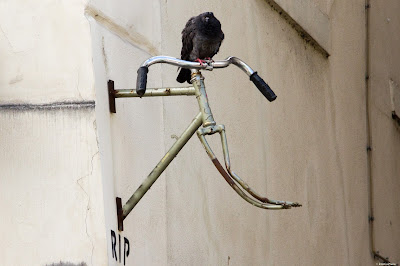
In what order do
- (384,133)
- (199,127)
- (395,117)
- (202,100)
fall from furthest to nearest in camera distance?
(395,117)
(384,133)
(199,127)
(202,100)

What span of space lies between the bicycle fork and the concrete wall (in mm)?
439

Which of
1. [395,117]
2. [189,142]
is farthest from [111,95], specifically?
[395,117]

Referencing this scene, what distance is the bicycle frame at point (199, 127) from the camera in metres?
4.59

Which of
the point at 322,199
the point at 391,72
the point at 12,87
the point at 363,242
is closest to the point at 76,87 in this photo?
the point at 12,87

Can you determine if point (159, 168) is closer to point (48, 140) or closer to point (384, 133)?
point (48, 140)

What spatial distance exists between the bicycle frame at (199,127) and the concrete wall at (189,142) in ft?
0.34

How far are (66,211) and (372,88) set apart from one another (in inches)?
193

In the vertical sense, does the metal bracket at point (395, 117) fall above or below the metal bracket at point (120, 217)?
above

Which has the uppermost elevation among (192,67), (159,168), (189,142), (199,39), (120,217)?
(199,39)

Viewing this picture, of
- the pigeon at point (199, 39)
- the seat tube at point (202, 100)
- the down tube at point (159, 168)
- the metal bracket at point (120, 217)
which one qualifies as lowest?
the metal bracket at point (120, 217)

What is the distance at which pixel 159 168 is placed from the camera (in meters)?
4.92

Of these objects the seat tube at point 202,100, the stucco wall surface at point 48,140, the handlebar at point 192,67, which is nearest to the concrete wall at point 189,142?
the stucco wall surface at point 48,140

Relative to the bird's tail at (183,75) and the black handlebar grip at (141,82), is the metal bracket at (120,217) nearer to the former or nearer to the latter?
the black handlebar grip at (141,82)

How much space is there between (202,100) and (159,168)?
36 centimetres
